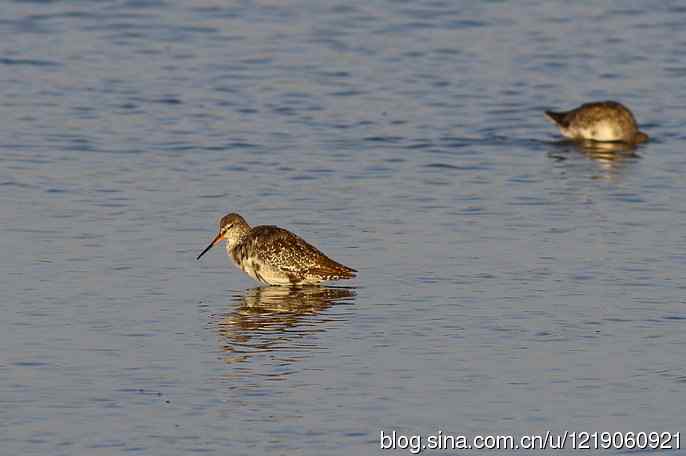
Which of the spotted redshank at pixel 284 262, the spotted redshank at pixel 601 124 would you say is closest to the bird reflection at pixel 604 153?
the spotted redshank at pixel 601 124

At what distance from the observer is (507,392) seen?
42.1 ft

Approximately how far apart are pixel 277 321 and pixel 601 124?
35.7 feet

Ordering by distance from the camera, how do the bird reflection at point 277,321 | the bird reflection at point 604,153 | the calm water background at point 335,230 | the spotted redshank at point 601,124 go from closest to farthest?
1. the calm water background at point 335,230
2. the bird reflection at point 277,321
3. the bird reflection at point 604,153
4. the spotted redshank at point 601,124

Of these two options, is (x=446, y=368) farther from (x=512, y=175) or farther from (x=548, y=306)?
(x=512, y=175)

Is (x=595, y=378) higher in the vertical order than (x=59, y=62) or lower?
lower

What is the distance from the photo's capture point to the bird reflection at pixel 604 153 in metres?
23.3

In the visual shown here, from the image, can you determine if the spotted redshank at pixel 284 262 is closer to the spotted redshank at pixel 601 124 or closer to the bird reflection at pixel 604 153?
the bird reflection at pixel 604 153

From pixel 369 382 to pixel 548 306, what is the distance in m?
2.86

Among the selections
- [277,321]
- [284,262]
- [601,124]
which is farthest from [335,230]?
[601,124]

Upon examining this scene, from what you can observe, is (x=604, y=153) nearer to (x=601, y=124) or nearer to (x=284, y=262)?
(x=601, y=124)

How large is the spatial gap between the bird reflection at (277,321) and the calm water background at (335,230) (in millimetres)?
40

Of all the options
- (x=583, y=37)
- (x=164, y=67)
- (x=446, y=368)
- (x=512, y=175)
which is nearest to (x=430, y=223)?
(x=512, y=175)

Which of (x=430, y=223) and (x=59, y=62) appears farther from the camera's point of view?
Result: (x=59, y=62)

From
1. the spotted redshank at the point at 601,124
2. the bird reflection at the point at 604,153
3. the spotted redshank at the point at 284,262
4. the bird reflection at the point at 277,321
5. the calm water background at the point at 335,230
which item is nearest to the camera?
the calm water background at the point at 335,230
